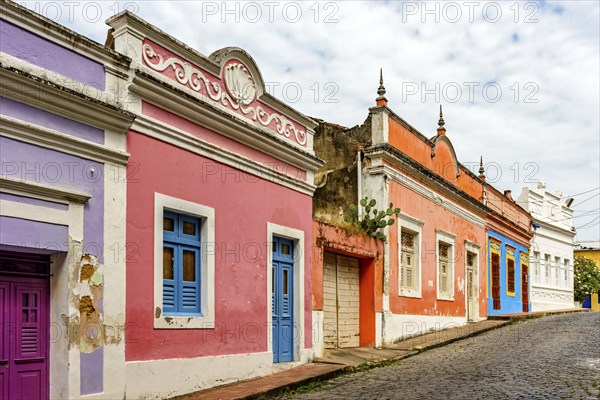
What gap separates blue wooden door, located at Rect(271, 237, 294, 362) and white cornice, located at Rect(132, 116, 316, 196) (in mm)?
991

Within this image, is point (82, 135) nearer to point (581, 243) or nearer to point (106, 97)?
point (106, 97)

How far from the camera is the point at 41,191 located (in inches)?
251

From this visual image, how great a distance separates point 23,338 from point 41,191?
1.44 meters

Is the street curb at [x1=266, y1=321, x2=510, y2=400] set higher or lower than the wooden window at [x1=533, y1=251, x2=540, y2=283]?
lower

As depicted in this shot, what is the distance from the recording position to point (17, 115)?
6.22 metres

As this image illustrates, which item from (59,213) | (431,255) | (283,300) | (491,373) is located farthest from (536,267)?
(59,213)

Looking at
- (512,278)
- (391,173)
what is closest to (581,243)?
(512,278)

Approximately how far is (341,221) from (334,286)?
1.76 meters

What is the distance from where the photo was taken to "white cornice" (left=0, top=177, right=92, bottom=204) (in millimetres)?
6055

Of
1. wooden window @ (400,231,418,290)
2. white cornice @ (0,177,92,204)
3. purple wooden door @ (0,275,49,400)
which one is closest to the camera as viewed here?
white cornice @ (0,177,92,204)

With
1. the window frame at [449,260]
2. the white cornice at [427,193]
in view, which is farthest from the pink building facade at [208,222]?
the window frame at [449,260]

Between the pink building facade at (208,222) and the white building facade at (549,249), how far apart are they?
17914mm

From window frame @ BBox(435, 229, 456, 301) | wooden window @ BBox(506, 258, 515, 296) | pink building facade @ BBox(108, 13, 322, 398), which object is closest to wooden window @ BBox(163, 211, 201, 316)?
pink building facade @ BBox(108, 13, 322, 398)

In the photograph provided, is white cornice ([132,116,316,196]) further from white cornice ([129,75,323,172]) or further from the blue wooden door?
the blue wooden door
